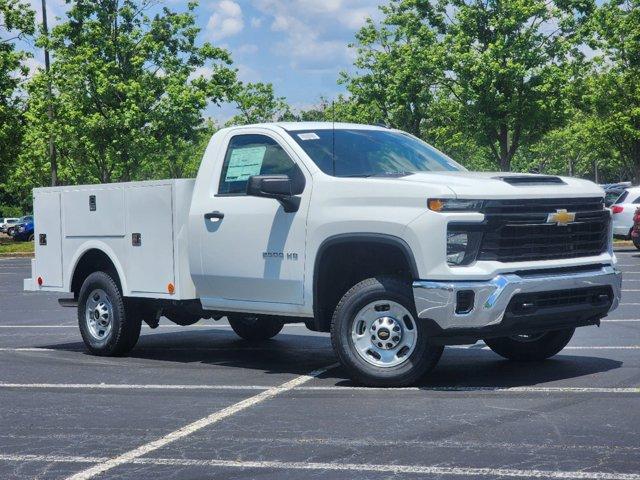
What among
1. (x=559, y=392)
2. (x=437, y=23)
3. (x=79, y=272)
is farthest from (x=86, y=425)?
(x=437, y=23)

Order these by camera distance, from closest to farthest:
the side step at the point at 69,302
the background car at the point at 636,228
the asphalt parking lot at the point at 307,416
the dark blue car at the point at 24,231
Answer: the asphalt parking lot at the point at 307,416 → the side step at the point at 69,302 → the background car at the point at 636,228 → the dark blue car at the point at 24,231

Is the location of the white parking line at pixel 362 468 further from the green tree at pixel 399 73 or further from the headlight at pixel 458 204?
the green tree at pixel 399 73

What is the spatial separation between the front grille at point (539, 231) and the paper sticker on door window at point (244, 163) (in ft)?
7.79

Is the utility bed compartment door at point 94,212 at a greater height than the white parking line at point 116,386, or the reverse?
the utility bed compartment door at point 94,212

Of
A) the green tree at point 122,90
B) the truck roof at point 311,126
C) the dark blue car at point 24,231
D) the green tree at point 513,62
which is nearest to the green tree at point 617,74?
the green tree at point 513,62

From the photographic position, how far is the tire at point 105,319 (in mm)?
10727

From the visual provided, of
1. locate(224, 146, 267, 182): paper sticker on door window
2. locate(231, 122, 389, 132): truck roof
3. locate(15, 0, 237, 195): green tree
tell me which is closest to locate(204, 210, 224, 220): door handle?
locate(224, 146, 267, 182): paper sticker on door window

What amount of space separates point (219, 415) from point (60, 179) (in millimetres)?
69136

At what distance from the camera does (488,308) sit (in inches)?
310

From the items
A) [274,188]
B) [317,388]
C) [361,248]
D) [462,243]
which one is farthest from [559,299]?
[274,188]

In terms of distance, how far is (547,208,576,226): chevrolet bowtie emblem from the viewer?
830cm

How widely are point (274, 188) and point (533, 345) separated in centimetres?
272

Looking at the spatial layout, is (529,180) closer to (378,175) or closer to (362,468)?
(378,175)

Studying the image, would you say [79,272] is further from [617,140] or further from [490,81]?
[617,140]
